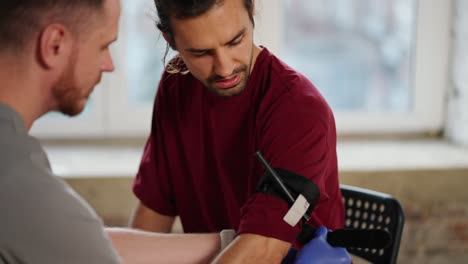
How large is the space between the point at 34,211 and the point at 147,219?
2.49ft

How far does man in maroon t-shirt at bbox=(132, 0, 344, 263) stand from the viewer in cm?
135

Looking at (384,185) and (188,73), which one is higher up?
(188,73)

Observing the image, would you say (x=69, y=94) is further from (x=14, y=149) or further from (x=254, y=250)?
(x=254, y=250)

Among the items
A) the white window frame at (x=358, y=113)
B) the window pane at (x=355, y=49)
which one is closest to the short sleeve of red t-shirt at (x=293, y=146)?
the white window frame at (x=358, y=113)

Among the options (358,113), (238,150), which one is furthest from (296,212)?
(358,113)

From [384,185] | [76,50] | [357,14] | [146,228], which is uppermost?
[76,50]

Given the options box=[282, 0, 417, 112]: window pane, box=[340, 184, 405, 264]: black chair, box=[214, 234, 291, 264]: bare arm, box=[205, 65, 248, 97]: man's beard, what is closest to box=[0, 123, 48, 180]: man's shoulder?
box=[214, 234, 291, 264]: bare arm

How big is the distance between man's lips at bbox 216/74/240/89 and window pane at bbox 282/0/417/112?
1132 millimetres

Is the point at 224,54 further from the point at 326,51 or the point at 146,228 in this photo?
the point at 326,51

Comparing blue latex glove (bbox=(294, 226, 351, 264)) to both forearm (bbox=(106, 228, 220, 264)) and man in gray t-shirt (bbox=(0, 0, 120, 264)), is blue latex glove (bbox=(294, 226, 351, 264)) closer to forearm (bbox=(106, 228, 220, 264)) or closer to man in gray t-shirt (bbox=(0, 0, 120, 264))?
forearm (bbox=(106, 228, 220, 264))

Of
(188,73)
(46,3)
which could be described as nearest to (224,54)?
(188,73)

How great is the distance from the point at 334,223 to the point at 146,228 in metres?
0.45

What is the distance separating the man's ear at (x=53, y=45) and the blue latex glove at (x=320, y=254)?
0.54m

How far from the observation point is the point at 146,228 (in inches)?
64.9
